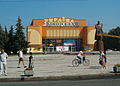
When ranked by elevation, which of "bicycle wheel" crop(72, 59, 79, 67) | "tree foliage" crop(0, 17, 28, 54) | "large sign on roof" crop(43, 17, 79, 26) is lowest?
"bicycle wheel" crop(72, 59, 79, 67)

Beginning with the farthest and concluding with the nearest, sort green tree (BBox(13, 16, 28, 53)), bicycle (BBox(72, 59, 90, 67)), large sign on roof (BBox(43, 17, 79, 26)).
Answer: large sign on roof (BBox(43, 17, 79, 26)), green tree (BBox(13, 16, 28, 53)), bicycle (BBox(72, 59, 90, 67))

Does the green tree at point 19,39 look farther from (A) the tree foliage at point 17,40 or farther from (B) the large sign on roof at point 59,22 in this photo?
(B) the large sign on roof at point 59,22

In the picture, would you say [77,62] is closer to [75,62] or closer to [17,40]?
[75,62]

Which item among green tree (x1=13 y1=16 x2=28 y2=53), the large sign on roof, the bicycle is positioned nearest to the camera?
the bicycle

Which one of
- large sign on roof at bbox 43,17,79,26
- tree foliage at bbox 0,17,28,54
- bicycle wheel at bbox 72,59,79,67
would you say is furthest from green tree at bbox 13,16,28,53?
bicycle wheel at bbox 72,59,79,67

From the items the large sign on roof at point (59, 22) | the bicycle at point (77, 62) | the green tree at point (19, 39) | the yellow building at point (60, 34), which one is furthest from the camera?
the large sign on roof at point (59, 22)

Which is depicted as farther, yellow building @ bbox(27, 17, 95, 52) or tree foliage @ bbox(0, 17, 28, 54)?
yellow building @ bbox(27, 17, 95, 52)

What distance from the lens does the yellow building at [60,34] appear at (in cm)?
10425

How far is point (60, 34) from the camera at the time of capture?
4200 inches

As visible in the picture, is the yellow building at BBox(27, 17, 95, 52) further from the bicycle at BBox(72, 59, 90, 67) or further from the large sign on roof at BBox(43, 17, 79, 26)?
the bicycle at BBox(72, 59, 90, 67)

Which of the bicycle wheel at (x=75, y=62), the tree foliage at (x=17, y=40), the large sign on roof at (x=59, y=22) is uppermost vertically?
the large sign on roof at (x=59, y=22)

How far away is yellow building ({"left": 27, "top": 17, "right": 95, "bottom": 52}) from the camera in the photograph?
10425 centimetres

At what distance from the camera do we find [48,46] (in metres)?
108

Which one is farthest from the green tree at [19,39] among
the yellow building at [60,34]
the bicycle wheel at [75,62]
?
the bicycle wheel at [75,62]
